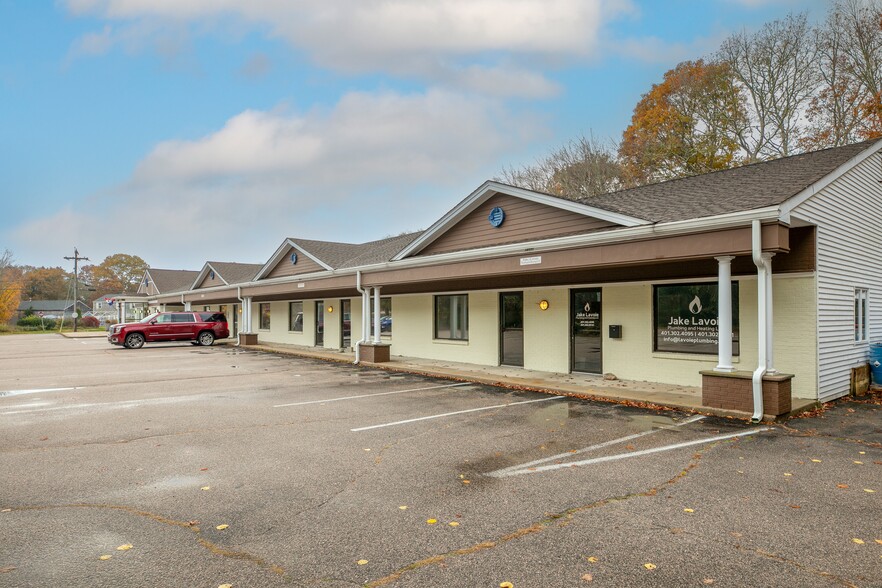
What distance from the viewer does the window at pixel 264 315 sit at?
27766 mm

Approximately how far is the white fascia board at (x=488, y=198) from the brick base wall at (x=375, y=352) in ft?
10.8

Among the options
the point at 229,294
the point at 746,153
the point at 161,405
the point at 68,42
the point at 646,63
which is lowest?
the point at 161,405

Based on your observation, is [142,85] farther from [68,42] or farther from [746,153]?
[746,153]

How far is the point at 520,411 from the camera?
29.5 feet

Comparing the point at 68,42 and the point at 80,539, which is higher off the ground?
the point at 68,42

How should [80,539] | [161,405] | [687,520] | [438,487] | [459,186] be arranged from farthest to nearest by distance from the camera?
[459,186] → [161,405] → [438,487] → [687,520] → [80,539]

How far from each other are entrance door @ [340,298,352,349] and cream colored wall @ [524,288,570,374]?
9.58 meters

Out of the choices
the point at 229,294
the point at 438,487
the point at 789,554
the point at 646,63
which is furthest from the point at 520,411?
the point at 646,63

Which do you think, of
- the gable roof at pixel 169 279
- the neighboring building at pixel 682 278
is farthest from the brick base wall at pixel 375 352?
the gable roof at pixel 169 279

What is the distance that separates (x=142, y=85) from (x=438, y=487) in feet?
80.0

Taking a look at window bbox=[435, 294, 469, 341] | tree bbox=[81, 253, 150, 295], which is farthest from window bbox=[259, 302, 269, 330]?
tree bbox=[81, 253, 150, 295]

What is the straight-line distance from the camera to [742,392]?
823 centimetres

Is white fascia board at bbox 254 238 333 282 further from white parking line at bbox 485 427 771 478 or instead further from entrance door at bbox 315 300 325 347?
white parking line at bbox 485 427 771 478

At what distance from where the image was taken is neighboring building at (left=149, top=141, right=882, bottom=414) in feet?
27.9
